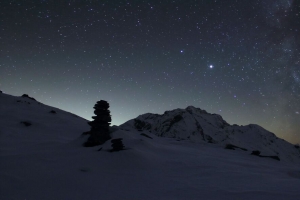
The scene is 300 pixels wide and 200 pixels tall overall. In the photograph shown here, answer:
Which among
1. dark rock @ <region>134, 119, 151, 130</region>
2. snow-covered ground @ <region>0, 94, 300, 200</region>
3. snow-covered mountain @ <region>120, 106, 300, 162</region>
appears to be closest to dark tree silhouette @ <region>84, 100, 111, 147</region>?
snow-covered ground @ <region>0, 94, 300, 200</region>

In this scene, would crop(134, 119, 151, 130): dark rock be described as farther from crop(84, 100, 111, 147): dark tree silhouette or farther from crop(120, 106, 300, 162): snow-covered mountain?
crop(84, 100, 111, 147): dark tree silhouette

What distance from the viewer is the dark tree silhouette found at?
15116 mm

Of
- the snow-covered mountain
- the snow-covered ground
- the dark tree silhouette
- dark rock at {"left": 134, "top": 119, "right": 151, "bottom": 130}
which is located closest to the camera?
the snow-covered ground

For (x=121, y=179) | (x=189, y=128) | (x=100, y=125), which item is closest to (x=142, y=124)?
(x=189, y=128)

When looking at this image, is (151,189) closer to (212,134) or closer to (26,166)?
(26,166)

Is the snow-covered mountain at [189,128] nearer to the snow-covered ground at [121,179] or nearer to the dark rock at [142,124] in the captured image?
the dark rock at [142,124]

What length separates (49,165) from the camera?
954 centimetres

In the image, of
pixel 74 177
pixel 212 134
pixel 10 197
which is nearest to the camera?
pixel 10 197

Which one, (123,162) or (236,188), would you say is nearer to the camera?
(236,188)

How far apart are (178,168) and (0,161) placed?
29.3 ft


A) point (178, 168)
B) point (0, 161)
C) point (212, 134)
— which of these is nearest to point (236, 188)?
point (178, 168)

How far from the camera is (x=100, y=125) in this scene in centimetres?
1664

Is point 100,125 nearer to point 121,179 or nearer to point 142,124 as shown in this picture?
point 121,179

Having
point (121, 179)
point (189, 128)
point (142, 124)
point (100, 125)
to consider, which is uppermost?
point (142, 124)
